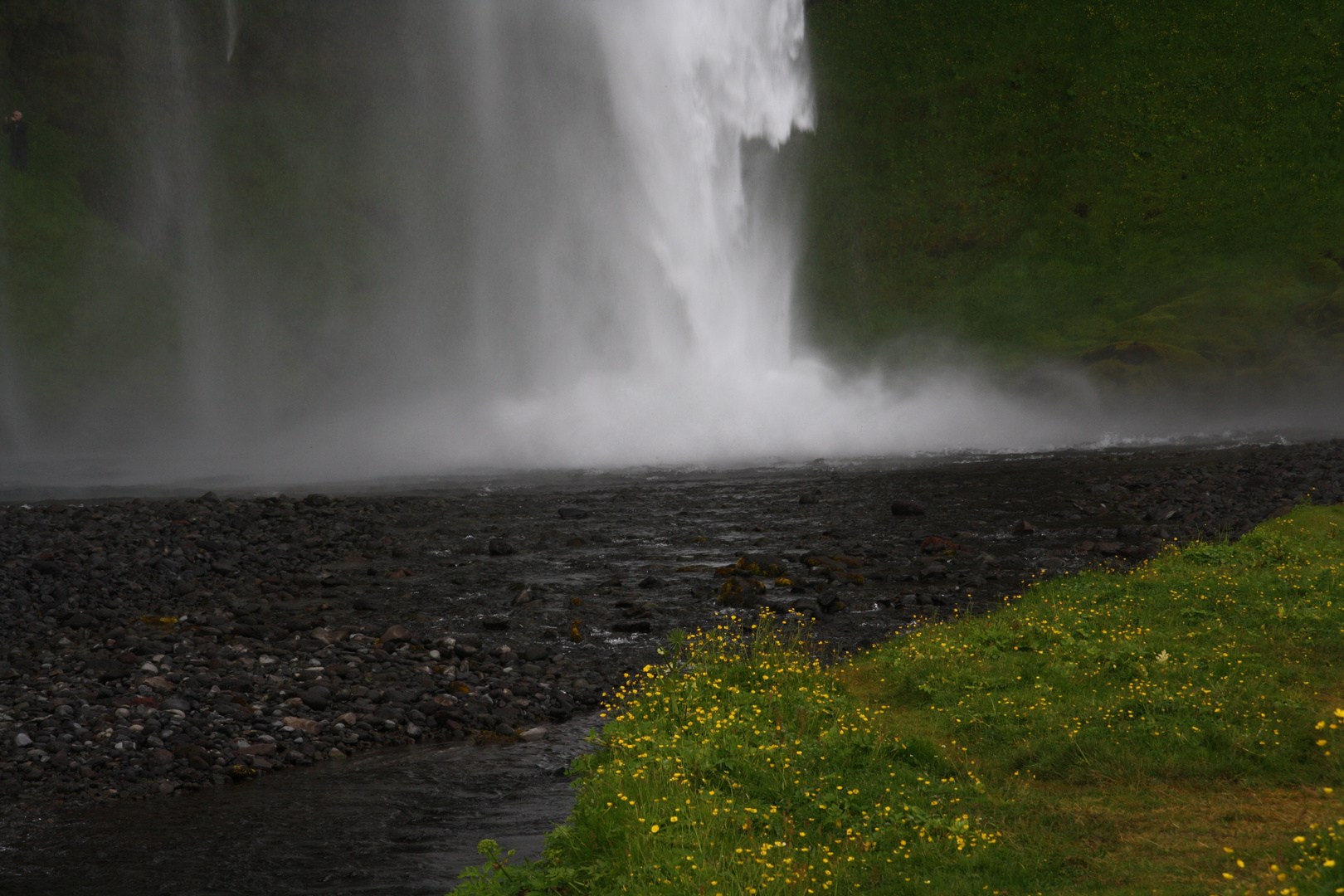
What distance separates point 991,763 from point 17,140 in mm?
120493

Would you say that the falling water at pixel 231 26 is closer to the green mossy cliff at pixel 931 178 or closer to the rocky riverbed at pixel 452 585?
the green mossy cliff at pixel 931 178

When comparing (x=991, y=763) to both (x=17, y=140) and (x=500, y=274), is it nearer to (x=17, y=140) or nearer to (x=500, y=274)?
(x=500, y=274)

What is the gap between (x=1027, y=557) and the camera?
2409 cm

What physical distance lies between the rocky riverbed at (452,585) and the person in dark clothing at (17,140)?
83.1m

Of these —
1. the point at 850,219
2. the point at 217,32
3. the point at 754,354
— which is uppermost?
the point at 217,32

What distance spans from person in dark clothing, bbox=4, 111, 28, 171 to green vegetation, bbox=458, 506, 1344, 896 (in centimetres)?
11182

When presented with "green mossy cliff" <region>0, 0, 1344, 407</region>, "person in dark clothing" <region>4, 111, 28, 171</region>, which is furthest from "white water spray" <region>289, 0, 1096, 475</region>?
"person in dark clothing" <region>4, 111, 28, 171</region>

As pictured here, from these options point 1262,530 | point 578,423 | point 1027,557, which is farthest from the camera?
point 578,423

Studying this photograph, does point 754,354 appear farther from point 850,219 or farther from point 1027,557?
point 850,219

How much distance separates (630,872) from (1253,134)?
104 metres

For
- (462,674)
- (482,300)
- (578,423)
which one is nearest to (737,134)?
(578,423)

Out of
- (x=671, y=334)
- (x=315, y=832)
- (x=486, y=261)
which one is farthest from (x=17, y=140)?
(x=315, y=832)

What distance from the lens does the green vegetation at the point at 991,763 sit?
8.10 meters

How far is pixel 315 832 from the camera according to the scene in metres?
11.2
